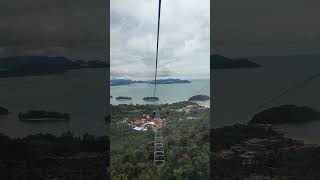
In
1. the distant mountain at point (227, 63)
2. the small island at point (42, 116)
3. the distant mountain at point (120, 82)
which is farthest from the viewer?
the distant mountain at point (120, 82)

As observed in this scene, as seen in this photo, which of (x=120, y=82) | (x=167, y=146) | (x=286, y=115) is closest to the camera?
(x=286, y=115)

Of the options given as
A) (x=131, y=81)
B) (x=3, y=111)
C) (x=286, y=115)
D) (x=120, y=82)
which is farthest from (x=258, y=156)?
(x=3, y=111)

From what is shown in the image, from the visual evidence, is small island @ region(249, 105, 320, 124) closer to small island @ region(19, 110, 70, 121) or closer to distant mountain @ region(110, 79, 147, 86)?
distant mountain @ region(110, 79, 147, 86)

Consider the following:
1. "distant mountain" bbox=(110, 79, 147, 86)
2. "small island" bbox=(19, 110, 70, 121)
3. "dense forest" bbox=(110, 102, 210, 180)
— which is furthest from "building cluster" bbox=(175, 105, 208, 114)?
"small island" bbox=(19, 110, 70, 121)

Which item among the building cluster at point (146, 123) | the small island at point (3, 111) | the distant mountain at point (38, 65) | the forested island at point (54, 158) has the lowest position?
the forested island at point (54, 158)

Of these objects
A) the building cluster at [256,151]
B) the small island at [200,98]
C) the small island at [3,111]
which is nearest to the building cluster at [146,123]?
the small island at [200,98]

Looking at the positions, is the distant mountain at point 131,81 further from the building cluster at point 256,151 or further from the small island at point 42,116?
the building cluster at point 256,151

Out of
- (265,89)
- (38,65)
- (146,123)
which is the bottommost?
(146,123)

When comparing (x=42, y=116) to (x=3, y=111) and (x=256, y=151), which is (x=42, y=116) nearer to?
(x=3, y=111)
